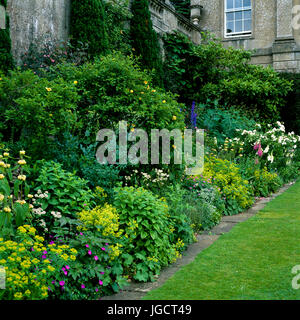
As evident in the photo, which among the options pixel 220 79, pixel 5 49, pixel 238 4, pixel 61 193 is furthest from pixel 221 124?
pixel 238 4

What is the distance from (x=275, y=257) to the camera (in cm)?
426

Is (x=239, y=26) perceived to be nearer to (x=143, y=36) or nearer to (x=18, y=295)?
(x=143, y=36)

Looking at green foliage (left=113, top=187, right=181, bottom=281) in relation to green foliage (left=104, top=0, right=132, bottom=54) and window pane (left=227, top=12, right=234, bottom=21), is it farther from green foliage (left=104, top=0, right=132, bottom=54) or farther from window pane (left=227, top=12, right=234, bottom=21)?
window pane (left=227, top=12, right=234, bottom=21)

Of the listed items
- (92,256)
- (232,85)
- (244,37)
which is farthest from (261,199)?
(244,37)

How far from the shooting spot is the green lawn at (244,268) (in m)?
3.36

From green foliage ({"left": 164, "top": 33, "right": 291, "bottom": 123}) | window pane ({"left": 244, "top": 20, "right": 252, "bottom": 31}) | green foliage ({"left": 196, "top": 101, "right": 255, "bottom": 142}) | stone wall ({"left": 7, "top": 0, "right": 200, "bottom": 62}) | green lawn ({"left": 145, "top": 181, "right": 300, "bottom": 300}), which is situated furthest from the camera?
window pane ({"left": 244, "top": 20, "right": 252, "bottom": 31})

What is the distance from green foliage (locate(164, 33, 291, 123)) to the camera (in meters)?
13.4

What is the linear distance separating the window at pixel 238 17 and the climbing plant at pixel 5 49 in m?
13.6

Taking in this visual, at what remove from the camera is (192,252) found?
460 centimetres

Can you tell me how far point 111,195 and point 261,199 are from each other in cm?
413

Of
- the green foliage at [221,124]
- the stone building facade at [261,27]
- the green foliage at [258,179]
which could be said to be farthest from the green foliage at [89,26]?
the stone building facade at [261,27]

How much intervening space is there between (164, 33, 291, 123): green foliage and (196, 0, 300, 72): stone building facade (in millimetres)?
2771

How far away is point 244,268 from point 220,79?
1128cm

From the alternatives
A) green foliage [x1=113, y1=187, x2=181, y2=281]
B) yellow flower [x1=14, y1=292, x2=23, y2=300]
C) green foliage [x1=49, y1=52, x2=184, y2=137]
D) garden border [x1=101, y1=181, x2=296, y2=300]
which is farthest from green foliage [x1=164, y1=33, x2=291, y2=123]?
yellow flower [x1=14, y1=292, x2=23, y2=300]
